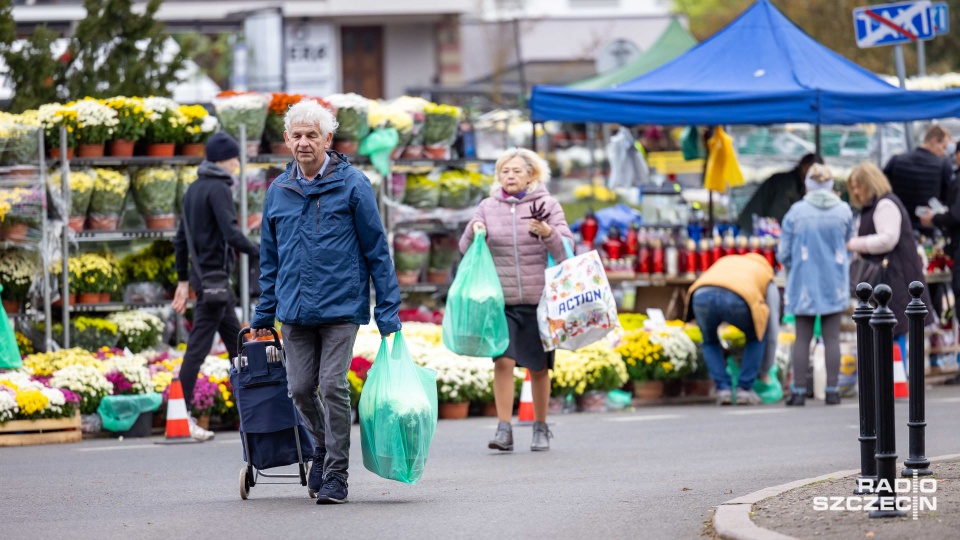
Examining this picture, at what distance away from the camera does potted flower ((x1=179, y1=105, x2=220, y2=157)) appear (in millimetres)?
15648

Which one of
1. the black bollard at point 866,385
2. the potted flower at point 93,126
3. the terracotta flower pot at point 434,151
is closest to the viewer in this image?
the black bollard at point 866,385

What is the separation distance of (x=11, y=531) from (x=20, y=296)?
701 cm

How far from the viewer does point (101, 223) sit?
50.2 ft

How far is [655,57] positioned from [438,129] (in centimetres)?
1011

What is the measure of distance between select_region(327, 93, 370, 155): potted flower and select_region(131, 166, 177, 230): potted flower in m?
1.76

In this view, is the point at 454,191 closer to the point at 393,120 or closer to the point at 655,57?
the point at 393,120

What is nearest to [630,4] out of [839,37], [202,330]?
[839,37]

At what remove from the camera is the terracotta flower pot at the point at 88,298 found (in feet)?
49.8

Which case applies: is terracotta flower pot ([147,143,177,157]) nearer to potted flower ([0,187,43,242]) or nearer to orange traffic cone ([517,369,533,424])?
potted flower ([0,187,43,242])

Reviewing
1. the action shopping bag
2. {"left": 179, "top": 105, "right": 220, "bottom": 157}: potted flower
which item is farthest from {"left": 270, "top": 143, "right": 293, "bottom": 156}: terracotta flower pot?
the action shopping bag

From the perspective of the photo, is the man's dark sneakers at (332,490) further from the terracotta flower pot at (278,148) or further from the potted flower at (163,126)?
the terracotta flower pot at (278,148)

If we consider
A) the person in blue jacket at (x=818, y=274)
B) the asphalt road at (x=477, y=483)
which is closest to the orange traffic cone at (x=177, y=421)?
the asphalt road at (x=477, y=483)

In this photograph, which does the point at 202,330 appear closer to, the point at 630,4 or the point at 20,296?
the point at 20,296

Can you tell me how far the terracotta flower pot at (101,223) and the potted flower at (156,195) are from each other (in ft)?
0.99
